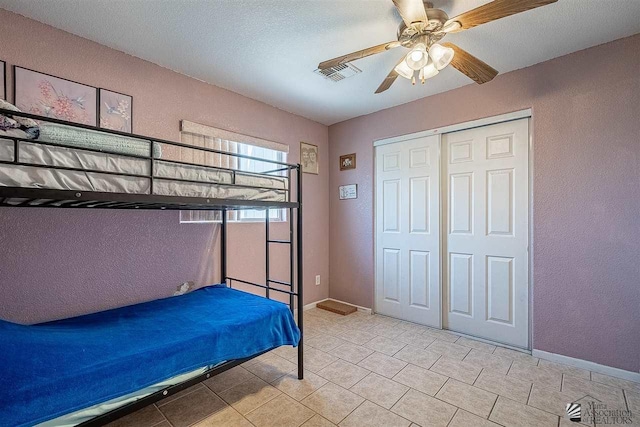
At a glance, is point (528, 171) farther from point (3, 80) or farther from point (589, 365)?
point (3, 80)

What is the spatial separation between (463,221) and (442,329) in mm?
1123

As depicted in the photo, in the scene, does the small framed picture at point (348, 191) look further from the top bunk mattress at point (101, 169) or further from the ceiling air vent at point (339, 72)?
the top bunk mattress at point (101, 169)

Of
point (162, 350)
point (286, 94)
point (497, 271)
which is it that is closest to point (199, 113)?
point (286, 94)

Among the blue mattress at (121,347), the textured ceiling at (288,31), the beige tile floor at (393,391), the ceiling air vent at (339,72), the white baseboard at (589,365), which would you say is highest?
the textured ceiling at (288,31)

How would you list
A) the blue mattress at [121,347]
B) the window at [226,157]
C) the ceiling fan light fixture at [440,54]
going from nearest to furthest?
the blue mattress at [121,347], the ceiling fan light fixture at [440,54], the window at [226,157]

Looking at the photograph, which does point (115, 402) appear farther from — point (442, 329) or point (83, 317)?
point (442, 329)

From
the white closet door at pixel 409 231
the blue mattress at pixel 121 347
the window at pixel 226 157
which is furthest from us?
the white closet door at pixel 409 231

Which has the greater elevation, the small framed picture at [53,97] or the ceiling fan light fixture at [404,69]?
the ceiling fan light fixture at [404,69]

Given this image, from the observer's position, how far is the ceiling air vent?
7.63 feet

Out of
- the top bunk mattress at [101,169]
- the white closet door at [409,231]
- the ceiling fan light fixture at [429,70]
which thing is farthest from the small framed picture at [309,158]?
the ceiling fan light fixture at [429,70]

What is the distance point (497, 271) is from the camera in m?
2.60

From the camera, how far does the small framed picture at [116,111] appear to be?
2012mm

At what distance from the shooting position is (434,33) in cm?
156

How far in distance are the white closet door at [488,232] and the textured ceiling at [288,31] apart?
0.64 m
